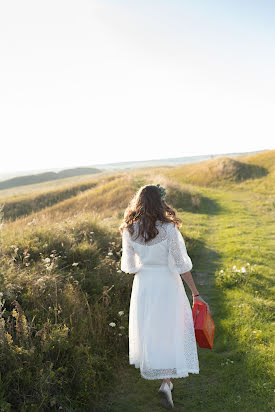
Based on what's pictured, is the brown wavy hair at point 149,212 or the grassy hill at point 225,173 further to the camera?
the grassy hill at point 225,173

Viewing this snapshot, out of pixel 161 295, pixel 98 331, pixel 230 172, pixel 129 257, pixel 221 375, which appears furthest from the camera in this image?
pixel 230 172

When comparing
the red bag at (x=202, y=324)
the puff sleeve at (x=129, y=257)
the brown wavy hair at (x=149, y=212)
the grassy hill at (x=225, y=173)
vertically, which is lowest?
the grassy hill at (x=225, y=173)

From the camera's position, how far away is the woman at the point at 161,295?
3.88m

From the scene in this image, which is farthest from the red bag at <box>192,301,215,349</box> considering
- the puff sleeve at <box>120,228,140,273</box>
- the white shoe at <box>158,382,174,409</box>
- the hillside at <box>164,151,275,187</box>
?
the hillside at <box>164,151,275,187</box>

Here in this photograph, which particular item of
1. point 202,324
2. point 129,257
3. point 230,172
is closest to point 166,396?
point 202,324

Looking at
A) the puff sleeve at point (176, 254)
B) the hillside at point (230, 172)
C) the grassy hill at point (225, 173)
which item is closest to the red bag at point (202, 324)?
the puff sleeve at point (176, 254)

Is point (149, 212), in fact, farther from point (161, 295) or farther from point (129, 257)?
point (161, 295)

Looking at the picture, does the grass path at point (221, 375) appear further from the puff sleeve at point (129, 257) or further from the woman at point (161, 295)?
the puff sleeve at point (129, 257)

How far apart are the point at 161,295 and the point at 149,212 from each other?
105cm

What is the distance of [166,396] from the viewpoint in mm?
4008

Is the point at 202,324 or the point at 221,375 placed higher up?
the point at 202,324

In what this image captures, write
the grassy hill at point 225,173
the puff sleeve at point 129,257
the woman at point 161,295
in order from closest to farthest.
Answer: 1. the woman at point 161,295
2. the puff sleeve at point 129,257
3. the grassy hill at point 225,173

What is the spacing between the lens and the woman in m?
3.88

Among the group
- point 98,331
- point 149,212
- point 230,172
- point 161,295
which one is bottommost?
point 230,172
